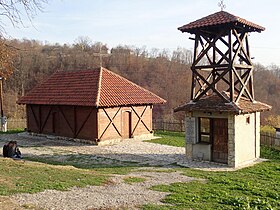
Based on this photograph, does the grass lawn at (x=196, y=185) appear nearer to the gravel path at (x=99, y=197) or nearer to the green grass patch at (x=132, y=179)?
the green grass patch at (x=132, y=179)

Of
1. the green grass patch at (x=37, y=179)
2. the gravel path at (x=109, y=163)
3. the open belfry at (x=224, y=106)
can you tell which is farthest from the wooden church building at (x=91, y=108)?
the green grass patch at (x=37, y=179)

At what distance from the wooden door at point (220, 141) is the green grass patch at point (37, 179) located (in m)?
6.07

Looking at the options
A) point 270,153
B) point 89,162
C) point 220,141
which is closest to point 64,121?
point 89,162

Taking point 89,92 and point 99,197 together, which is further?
point 89,92

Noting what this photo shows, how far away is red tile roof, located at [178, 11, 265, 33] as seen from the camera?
47.3 ft

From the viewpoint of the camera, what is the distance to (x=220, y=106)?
47.2 ft

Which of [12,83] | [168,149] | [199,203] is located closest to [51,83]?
[168,149]

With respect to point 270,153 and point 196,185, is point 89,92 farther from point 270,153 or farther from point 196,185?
point 196,185

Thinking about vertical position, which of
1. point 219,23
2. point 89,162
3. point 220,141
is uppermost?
point 219,23

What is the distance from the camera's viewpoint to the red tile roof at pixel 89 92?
21.9 m

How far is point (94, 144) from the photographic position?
831 inches

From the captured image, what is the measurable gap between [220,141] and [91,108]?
9.35m

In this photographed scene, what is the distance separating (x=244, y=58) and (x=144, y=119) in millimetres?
10026

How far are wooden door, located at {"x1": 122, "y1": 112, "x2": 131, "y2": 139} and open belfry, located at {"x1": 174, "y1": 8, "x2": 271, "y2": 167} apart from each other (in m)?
7.74
